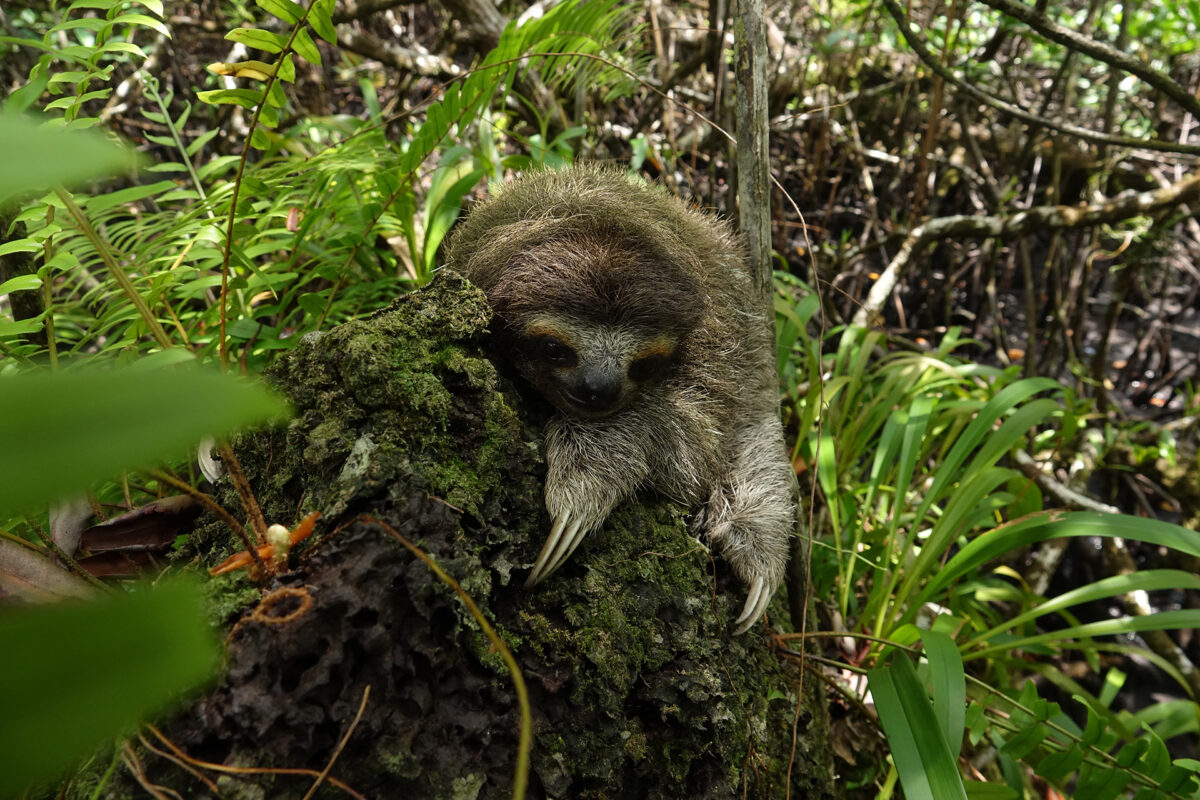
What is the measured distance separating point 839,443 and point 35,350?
12.0ft

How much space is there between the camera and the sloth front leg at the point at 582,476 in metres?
1.81

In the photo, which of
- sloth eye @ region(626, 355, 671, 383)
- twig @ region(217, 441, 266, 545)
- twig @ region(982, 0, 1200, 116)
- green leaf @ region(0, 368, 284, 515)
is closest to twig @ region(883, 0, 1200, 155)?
twig @ region(982, 0, 1200, 116)

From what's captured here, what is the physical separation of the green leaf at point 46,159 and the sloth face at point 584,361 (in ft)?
5.45

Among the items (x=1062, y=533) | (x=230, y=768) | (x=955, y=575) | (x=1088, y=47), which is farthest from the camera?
(x=1088, y=47)

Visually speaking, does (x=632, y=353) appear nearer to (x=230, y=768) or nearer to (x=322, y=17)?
A: (x=322, y=17)

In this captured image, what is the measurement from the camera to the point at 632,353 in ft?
7.47

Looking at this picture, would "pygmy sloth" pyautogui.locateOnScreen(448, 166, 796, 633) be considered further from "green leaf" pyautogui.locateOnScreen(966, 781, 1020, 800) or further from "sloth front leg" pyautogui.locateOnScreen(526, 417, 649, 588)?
"green leaf" pyautogui.locateOnScreen(966, 781, 1020, 800)

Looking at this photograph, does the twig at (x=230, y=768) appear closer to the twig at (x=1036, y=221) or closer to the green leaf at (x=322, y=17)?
the green leaf at (x=322, y=17)

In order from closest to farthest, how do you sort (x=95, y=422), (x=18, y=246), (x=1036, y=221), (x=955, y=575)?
(x=95, y=422), (x=18, y=246), (x=955, y=575), (x=1036, y=221)

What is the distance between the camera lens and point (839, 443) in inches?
153

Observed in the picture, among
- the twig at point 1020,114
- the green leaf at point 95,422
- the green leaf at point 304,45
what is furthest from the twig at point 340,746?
the twig at point 1020,114

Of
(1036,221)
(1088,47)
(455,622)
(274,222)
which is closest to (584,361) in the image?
(455,622)

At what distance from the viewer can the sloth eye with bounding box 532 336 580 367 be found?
2.20 m

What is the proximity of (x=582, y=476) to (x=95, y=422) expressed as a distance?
1.58 metres
